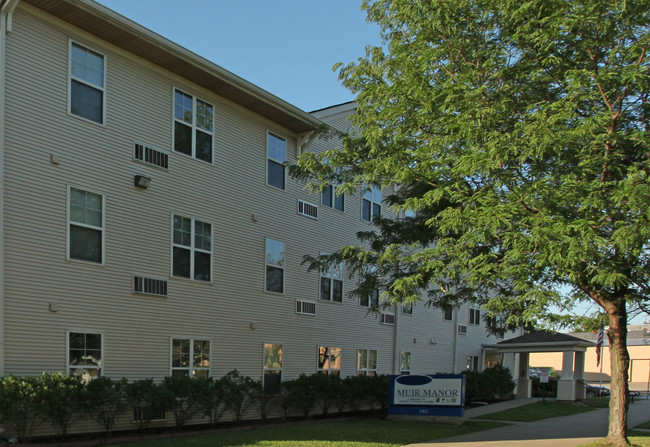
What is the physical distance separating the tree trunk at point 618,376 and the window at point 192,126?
10.3 m

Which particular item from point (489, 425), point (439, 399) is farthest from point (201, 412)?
point (489, 425)

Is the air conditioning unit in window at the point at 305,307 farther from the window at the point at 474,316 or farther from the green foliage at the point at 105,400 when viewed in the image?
the window at the point at 474,316

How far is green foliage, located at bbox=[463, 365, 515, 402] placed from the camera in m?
26.1

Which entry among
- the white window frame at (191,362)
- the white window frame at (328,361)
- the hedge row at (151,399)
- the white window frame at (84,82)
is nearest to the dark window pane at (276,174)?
the white window frame at (191,362)

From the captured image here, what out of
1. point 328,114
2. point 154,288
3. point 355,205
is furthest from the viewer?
point 355,205

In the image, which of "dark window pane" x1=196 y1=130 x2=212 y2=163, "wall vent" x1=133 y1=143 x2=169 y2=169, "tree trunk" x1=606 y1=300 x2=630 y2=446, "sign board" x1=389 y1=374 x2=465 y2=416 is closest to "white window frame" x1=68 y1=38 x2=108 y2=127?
"wall vent" x1=133 y1=143 x2=169 y2=169

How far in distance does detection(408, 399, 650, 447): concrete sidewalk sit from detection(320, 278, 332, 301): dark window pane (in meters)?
5.90

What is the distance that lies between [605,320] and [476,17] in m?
6.84

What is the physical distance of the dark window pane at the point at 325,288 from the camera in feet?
69.0

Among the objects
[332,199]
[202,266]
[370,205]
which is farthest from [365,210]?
[202,266]

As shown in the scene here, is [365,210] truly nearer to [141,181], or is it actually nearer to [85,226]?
[141,181]

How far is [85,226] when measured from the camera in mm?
13625

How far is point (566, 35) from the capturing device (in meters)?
11.8

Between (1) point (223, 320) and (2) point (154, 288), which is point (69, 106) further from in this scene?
(1) point (223, 320)
